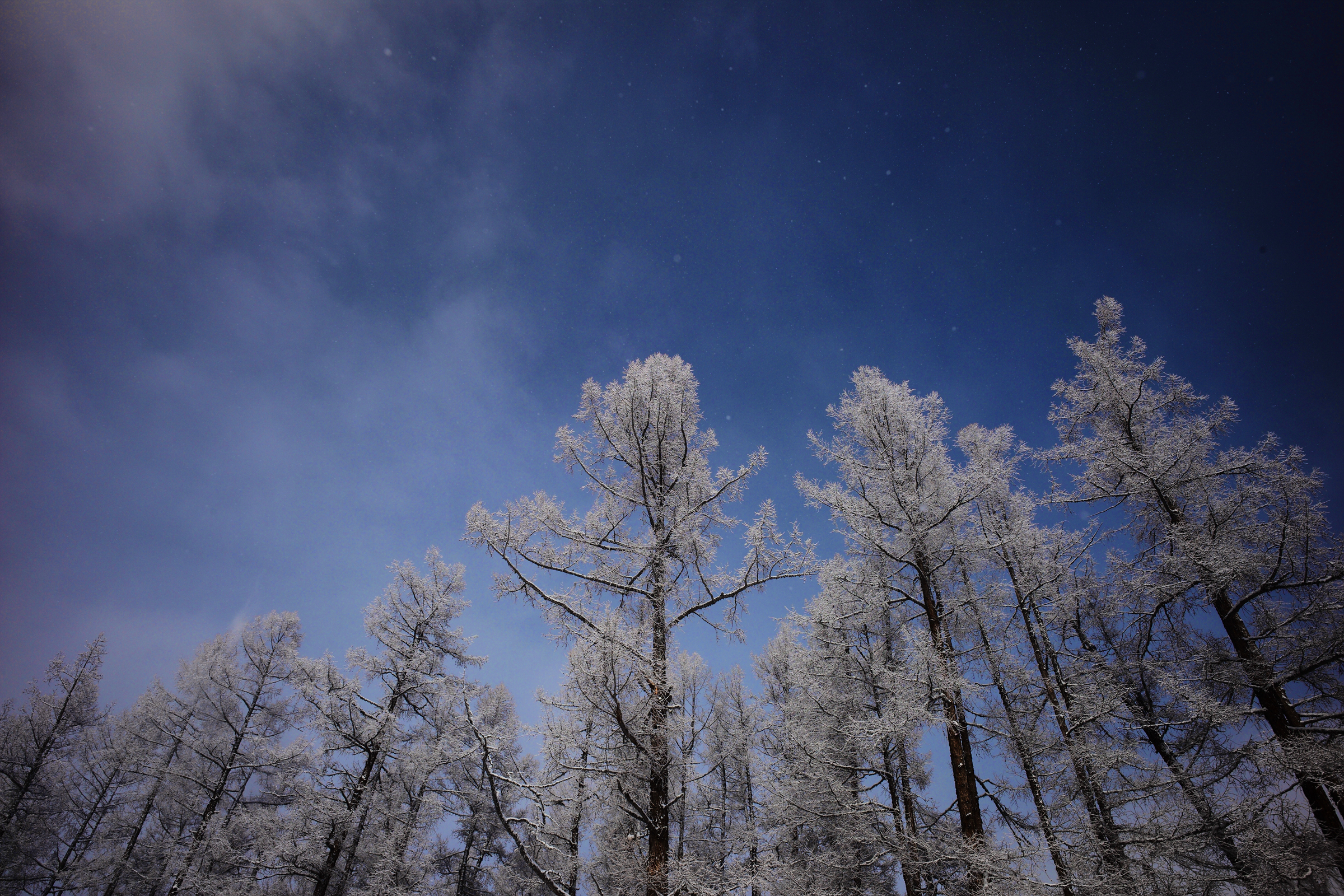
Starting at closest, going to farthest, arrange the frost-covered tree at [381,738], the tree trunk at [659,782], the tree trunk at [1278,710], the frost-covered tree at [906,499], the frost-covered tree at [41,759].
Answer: the tree trunk at [659,782] → the tree trunk at [1278,710] → the frost-covered tree at [906,499] → the frost-covered tree at [381,738] → the frost-covered tree at [41,759]

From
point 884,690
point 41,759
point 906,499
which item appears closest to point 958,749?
point 884,690

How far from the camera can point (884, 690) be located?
7.38 m

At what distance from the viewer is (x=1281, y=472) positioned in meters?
6.97

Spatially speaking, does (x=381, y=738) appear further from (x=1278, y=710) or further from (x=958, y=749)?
(x=1278, y=710)

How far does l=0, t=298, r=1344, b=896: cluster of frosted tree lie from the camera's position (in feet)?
18.2

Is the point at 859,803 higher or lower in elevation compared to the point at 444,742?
lower

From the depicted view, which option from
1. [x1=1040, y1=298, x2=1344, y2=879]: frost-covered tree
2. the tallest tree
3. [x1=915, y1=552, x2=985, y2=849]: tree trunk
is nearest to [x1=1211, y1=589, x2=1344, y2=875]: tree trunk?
[x1=1040, y1=298, x2=1344, y2=879]: frost-covered tree

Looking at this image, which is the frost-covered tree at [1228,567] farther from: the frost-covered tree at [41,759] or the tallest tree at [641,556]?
the frost-covered tree at [41,759]

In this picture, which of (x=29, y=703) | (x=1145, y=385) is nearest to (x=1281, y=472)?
(x=1145, y=385)

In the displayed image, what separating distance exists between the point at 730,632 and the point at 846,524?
264 centimetres

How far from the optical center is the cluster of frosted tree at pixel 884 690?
218 inches

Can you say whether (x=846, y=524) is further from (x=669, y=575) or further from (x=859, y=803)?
(x=859, y=803)

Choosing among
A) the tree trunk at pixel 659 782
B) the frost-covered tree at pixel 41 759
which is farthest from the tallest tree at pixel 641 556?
the frost-covered tree at pixel 41 759

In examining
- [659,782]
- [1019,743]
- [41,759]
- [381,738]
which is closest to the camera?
[659,782]
